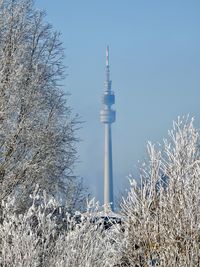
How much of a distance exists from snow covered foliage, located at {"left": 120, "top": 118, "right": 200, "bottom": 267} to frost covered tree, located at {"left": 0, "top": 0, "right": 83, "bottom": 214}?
232 inches

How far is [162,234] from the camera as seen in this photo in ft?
30.7

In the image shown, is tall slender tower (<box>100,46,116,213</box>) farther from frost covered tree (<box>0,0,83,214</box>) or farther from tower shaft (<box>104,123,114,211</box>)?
frost covered tree (<box>0,0,83,214</box>)

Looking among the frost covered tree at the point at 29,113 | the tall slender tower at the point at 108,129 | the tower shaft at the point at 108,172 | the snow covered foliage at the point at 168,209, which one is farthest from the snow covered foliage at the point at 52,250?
the tower shaft at the point at 108,172

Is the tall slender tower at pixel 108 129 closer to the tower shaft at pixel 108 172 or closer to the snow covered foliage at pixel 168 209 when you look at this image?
the tower shaft at pixel 108 172

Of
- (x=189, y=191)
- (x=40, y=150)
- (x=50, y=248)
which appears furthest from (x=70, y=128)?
(x=189, y=191)

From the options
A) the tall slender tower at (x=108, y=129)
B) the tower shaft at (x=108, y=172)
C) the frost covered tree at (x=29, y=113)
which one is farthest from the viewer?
the tall slender tower at (x=108, y=129)

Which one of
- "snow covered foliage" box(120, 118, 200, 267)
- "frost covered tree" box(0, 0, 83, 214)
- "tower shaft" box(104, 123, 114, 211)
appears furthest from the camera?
"tower shaft" box(104, 123, 114, 211)

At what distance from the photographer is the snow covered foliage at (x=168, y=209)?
29.6 feet

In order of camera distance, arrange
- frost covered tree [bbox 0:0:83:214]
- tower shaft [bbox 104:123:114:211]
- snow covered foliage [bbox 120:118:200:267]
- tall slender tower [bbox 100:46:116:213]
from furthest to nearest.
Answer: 1. tall slender tower [bbox 100:46:116:213]
2. tower shaft [bbox 104:123:114:211]
3. frost covered tree [bbox 0:0:83:214]
4. snow covered foliage [bbox 120:118:200:267]

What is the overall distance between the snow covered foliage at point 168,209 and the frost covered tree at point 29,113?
5904 millimetres

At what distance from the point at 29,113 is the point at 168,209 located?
748 centimetres

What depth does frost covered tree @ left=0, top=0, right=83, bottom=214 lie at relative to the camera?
1559cm

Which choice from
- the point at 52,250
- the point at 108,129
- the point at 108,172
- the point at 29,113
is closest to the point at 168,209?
the point at 52,250

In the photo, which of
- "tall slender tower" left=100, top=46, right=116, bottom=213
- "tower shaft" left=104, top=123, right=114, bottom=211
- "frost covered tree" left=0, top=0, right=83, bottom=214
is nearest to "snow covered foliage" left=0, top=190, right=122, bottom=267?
"frost covered tree" left=0, top=0, right=83, bottom=214
